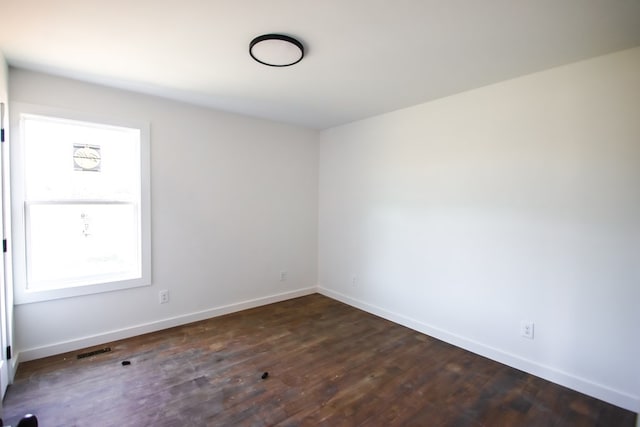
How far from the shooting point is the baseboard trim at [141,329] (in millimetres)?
2600

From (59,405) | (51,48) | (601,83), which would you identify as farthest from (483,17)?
(59,405)

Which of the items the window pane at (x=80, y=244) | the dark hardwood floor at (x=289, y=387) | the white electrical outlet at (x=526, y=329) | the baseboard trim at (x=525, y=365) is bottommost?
the dark hardwood floor at (x=289, y=387)

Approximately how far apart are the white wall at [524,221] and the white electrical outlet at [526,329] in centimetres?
4

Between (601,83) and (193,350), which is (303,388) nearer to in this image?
(193,350)

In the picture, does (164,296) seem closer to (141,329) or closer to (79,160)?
(141,329)

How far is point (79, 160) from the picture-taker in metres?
2.85

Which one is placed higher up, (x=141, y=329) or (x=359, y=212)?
(x=359, y=212)

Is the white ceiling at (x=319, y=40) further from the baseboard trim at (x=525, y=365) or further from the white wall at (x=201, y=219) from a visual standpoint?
the baseboard trim at (x=525, y=365)

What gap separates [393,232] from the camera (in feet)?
11.7

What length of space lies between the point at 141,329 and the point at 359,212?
2802 mm

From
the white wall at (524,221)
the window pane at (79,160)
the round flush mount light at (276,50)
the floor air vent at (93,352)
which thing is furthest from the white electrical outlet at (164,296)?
the round flush mount light at (276,50)

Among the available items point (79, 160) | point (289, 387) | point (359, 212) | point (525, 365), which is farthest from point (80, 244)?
point (525, 365)

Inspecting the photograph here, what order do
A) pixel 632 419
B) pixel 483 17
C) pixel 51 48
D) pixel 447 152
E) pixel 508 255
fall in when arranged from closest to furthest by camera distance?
pixel 483 17, pixel 632 419, pixel 51 48, pixel 508 255, pixel 447 152

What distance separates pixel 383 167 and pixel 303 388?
2.52 m
